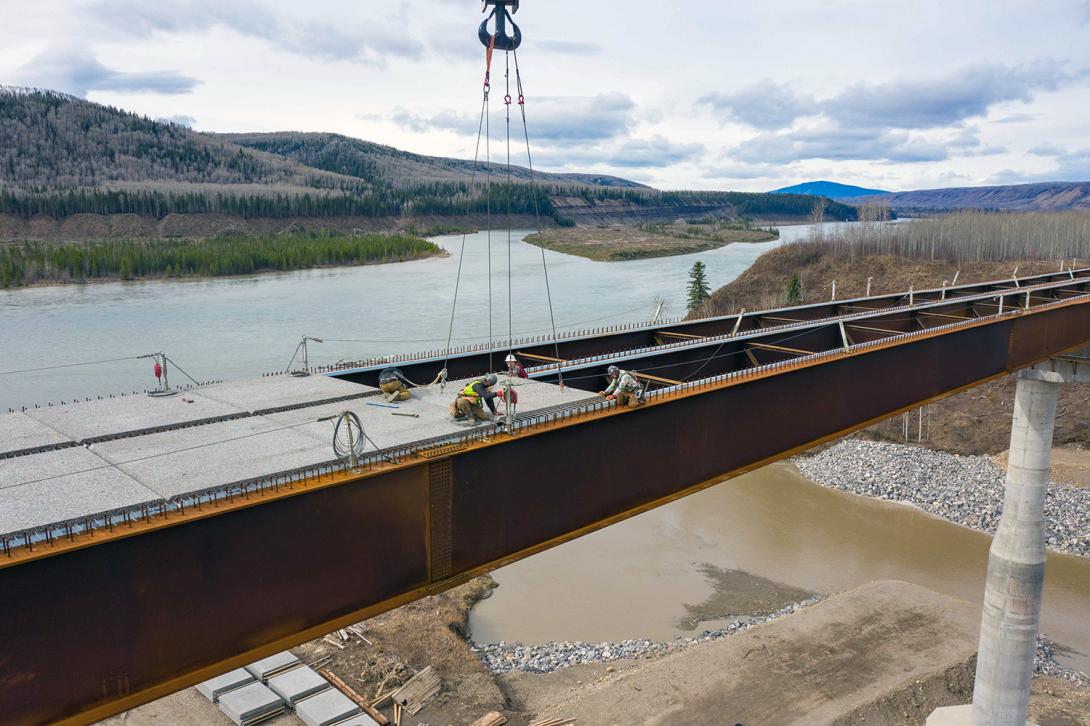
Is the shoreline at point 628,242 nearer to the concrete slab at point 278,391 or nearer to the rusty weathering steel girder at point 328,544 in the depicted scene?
the concrete slab at point 278,391

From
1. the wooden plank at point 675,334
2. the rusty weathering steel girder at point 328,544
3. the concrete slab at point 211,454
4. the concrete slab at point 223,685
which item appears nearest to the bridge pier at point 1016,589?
the wooden plank at point 675,334

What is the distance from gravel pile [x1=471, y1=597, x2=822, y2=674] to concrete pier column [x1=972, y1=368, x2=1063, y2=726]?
7523mm

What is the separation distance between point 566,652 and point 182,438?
18.1m

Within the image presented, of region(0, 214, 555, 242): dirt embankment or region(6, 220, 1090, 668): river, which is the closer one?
region(6, 220, 1090, 668): river

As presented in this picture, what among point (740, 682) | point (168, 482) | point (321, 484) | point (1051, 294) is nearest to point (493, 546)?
point (321, 484)

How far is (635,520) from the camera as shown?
3759cm

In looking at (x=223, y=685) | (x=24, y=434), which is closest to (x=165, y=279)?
(x=223, y=685)

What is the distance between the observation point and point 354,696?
20.2m

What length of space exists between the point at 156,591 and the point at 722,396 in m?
8.83

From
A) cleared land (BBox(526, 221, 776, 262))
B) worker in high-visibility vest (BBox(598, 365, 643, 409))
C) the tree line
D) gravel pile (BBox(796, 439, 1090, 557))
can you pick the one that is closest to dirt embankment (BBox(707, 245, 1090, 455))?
gravel pile (BBox(796, 439, 1090, 557))

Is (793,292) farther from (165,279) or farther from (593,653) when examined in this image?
(165,279)

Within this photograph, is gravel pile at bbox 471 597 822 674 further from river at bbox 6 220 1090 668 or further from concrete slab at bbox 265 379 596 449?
concrete slab at bbox 265 379 596 449

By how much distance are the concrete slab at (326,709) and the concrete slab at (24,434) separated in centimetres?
1170

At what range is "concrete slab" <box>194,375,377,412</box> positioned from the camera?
1166 centimetres
